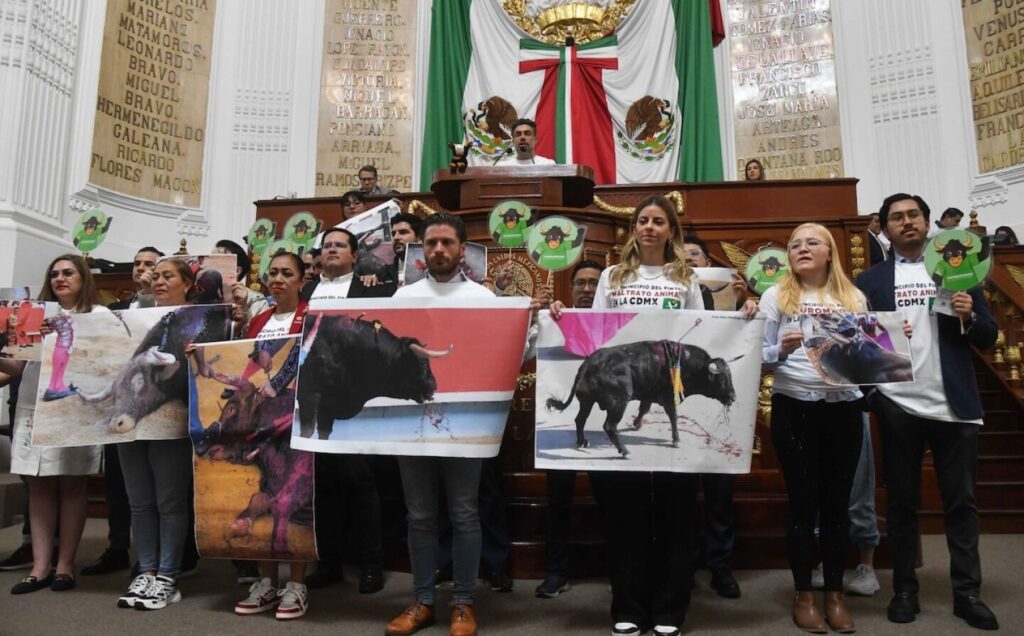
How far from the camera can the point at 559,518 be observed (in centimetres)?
334

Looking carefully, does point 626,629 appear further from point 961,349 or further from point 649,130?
point 649,130

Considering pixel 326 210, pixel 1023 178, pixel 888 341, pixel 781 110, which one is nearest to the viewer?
pixel 888 341

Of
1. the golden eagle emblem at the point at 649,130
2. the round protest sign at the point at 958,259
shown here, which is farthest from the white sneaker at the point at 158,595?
the golden eagle emblem at the point at 649,130

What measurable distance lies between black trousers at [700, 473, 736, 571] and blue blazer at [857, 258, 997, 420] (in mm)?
1001

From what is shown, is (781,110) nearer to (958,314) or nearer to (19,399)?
(958,314)

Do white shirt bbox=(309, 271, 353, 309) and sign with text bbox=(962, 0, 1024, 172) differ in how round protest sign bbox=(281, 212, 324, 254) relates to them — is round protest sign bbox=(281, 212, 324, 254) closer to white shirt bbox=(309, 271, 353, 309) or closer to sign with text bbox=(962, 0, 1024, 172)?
white shirt bbox=(309, 271, 353, 309)

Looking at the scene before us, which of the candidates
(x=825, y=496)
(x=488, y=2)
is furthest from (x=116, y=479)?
(x=488, y=2)

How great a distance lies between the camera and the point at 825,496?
2.78 meters

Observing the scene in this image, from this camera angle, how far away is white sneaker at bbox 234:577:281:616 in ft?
9.87

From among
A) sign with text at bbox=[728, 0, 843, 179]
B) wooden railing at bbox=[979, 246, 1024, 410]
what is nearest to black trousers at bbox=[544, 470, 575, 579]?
wooden railing at bbox=[979, 246, 1024, 410]

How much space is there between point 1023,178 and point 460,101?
22.4 ft

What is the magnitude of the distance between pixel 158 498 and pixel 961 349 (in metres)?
3.45

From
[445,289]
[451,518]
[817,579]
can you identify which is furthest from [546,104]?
[451,518]

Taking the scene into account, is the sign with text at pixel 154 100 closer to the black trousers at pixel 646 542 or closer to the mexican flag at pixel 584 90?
the mexican flag at pixel 584 90
